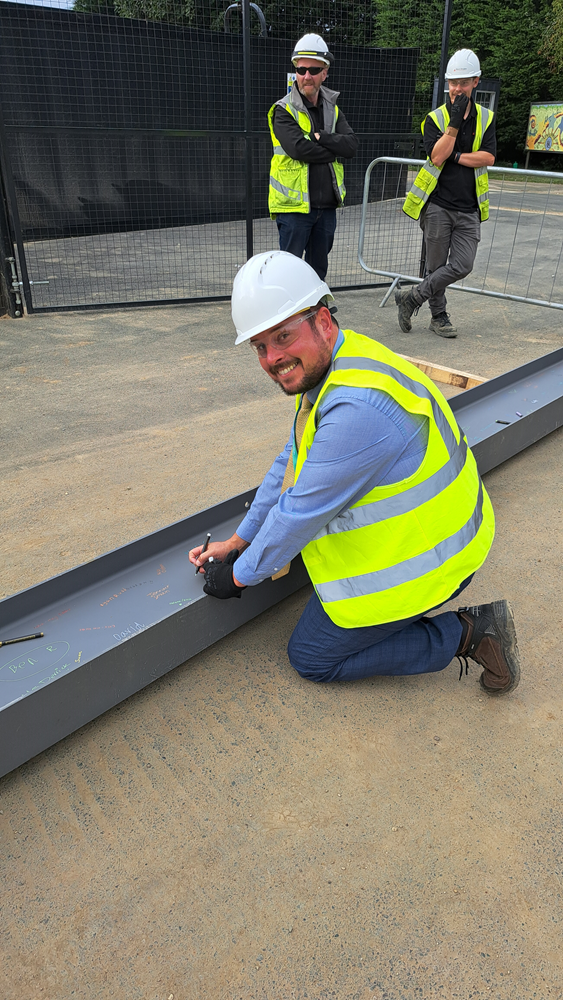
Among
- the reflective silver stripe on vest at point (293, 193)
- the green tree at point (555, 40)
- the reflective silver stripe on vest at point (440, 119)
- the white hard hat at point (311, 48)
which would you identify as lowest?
the reflective silver stripe on vest at point (293, 193)

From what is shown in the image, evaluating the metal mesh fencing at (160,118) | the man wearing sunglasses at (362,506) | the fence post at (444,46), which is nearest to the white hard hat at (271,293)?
the man wearing sunglasses at (362,506)

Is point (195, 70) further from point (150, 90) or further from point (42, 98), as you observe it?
point (42, 98)

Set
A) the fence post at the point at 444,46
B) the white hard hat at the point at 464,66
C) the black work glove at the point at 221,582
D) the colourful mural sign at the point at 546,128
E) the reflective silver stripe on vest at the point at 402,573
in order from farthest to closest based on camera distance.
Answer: the colourful mural sign at the point at 546,128
the fence post at the point at 444,46
the white hard hat at the point at 464,66
the black work glove at the point at 221,582
the reflective silver stripe on vest at the point at 402,573

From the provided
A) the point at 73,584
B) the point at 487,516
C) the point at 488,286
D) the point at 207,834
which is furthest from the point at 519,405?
the point at 488,286

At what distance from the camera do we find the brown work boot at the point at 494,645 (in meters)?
2.44

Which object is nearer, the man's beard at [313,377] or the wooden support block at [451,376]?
the man's beard at [313,377]

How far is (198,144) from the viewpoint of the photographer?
1179 centimetres

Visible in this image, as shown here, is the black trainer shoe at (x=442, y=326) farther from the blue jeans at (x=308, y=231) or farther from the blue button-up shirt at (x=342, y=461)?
the blue button-up shirt at (x=342, y=461)

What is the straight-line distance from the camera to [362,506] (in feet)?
7.07

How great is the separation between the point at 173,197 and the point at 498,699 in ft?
36.1

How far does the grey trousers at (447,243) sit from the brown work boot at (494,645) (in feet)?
14.0

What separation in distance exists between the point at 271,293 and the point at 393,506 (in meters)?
0.72

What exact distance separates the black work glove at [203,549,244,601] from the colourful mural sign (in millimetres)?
27368

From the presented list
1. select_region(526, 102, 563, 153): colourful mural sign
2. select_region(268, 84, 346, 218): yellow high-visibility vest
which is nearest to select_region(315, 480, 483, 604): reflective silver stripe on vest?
select_region(268, 84, 346, 218): yellow high-visibility vest
